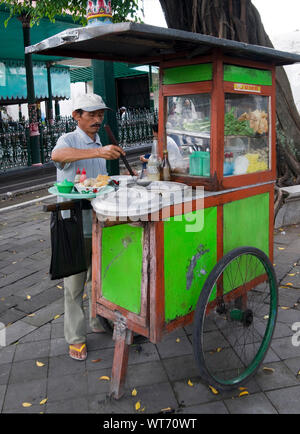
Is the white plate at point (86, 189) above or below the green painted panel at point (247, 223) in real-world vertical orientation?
above

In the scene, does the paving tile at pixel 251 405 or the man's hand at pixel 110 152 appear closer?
the paving tile at pixel 251 405

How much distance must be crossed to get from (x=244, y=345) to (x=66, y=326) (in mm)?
1405

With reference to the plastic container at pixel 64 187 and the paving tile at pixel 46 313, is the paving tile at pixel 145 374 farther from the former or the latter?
the plastic container at pixel 64 187

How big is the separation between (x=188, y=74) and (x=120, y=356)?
1.98 metres

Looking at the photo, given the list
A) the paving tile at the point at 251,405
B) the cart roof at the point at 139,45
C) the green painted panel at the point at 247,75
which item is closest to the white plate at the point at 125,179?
the cart roof at the point at 139,45

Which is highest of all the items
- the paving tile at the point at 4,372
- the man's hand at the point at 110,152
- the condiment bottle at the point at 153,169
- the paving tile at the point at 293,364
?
the man's hand at the point at 110,152

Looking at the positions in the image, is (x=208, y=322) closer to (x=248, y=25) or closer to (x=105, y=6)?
(x=105, y=6)

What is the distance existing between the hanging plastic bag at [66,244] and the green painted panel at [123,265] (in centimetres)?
19

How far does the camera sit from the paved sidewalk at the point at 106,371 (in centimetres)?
Result: 261

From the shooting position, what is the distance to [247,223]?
123 inches

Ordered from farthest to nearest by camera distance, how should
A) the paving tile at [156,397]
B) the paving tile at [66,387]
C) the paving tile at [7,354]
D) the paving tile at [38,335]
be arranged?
the paving tile at [38,335], the paving tile at [7,354], the paving tile at [66,387], the paving tile at [156,397]

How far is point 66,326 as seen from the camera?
3.22 meters

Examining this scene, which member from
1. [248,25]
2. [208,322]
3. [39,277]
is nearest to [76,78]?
[248,25]

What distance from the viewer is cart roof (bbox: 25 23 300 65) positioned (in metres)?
2.14
